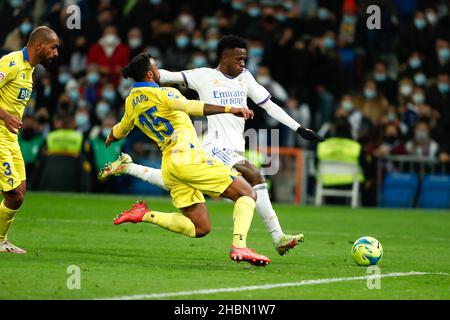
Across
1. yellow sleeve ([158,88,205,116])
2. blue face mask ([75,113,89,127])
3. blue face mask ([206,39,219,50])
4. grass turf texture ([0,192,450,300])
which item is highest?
blue face mask ([206,39,219,50])

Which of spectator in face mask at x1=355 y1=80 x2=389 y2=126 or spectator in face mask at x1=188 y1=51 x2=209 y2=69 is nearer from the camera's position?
spectator in face mask at x1=188 y1=51 x2=209 y2=69

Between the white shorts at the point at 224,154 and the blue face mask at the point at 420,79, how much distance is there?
14.1 m

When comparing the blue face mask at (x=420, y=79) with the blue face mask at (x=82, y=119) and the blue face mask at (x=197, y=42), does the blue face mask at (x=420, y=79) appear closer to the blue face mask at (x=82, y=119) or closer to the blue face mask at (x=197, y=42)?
the blue face mask at (x=197, y=42)

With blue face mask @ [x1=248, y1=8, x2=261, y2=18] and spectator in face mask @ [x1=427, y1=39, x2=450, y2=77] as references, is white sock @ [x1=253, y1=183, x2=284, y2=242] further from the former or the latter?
spectator in face mask @ [x1=427, y1=39, x2=450, y2=77]

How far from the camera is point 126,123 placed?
11.6 m

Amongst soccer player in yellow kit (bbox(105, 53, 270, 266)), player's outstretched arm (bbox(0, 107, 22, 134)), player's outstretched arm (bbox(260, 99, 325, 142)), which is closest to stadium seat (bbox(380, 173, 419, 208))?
player's outstretched arm (bbox(260, 99, 325, 142))

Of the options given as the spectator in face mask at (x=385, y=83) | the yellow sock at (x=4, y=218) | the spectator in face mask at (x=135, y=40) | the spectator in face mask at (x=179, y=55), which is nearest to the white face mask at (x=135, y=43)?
the spectator in face mask at (x=135, y=40)

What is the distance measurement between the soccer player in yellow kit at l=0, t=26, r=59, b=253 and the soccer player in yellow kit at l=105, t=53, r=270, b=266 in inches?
42.8

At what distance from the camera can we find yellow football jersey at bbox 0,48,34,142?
37.6 feet

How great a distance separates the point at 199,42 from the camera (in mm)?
25703

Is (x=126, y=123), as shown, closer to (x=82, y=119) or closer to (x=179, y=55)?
(x=82, y=119)

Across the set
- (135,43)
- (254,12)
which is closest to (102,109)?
(135,43)

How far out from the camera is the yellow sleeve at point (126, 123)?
11.4 m
